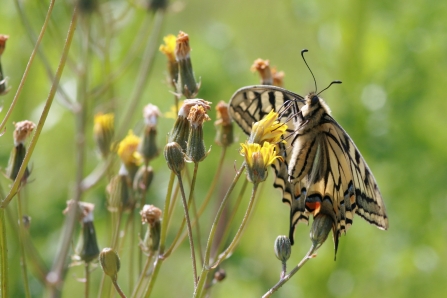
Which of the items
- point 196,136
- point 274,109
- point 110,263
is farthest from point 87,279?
point 274,109

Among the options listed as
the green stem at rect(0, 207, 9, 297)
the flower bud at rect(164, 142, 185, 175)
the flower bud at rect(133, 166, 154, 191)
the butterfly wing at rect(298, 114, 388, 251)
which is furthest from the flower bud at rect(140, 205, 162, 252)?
the butterfly wing at rect(298, 114, 388, 251)

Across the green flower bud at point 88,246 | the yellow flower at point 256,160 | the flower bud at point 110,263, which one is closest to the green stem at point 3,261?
the flower bud at point 110,263

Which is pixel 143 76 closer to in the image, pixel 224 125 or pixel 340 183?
pixel 224 125

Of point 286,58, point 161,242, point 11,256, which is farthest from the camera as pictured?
A: point 286,58

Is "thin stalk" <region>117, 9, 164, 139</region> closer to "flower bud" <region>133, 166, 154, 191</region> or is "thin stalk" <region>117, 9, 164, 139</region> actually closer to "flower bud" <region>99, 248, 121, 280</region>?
"flower bud" <region>133, 166, 154, 191</region>

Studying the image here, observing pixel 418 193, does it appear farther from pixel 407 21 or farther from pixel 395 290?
pixel 407 21

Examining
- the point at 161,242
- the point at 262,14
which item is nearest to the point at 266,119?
the point at 161,242
